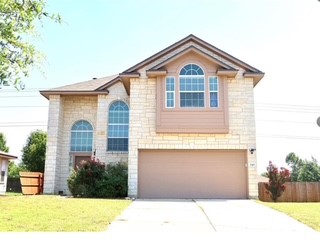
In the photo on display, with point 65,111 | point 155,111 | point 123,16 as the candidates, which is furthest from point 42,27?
point 65,111

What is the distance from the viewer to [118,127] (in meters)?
21.6

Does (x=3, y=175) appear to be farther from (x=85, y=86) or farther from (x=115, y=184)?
(x=115, y=184)

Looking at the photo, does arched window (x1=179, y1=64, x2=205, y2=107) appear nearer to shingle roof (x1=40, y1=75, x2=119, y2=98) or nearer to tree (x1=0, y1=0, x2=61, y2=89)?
shingle roof (x1=40, y1=75, x2=119, y2=98)

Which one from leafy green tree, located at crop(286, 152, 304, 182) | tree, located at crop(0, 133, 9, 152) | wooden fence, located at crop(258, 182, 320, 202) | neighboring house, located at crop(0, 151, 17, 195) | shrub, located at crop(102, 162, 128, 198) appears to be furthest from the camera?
leafy green tree, located at crop(286, 152, 304, 182)

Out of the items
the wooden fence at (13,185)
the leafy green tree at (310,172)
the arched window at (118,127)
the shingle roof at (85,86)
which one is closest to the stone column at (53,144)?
the shingle roof at (85,86)

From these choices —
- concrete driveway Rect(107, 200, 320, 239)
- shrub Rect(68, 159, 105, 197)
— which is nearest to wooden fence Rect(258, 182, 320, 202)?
concrete driveway Rect(107, 200, 320, 239)

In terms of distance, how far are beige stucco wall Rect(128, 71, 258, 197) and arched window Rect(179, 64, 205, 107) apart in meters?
1.43

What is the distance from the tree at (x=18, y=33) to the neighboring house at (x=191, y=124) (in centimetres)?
979

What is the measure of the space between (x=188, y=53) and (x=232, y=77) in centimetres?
261

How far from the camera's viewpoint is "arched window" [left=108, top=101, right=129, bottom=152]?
21.2 m

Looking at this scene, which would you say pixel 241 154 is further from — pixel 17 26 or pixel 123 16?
pixel 17 26

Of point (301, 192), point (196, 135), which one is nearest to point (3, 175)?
point (196, 135)

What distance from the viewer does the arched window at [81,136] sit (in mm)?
21969

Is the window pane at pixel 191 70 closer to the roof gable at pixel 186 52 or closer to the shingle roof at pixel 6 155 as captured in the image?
the roof gable at pixel 186 52
